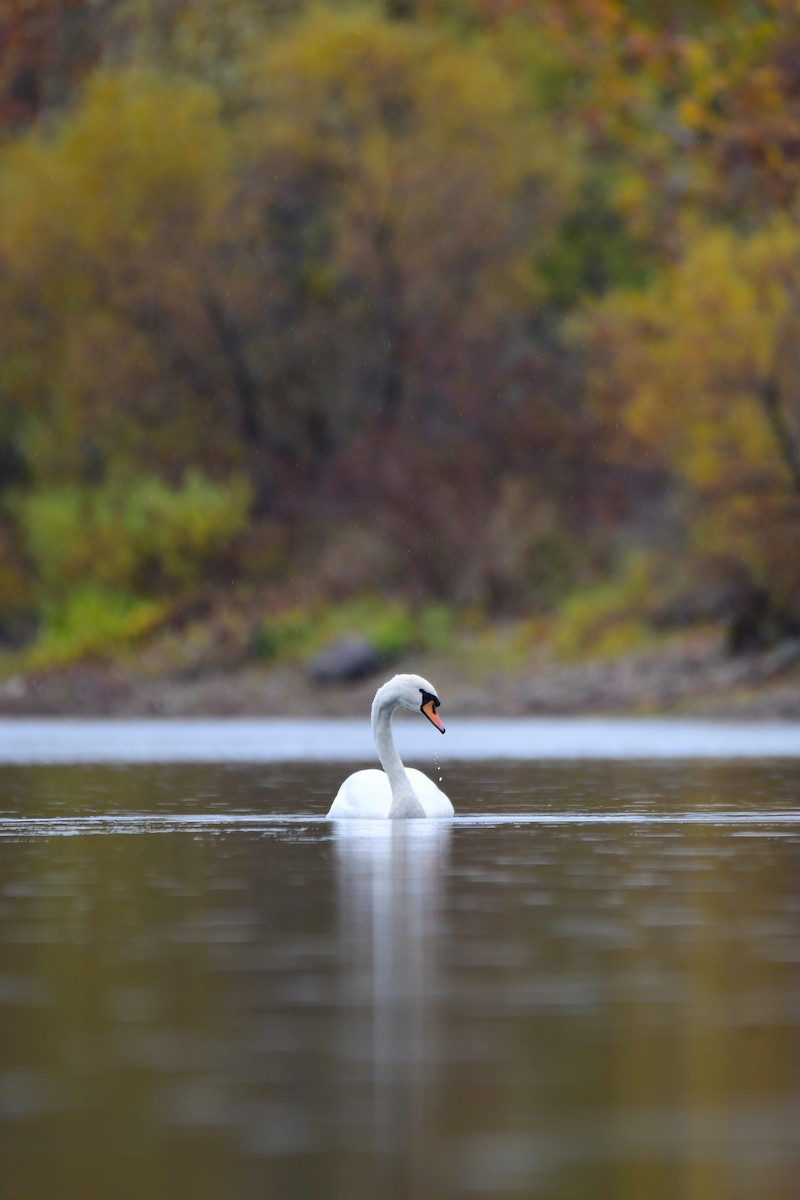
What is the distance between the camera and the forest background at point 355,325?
152 feet

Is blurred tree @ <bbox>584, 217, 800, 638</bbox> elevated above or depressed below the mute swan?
above

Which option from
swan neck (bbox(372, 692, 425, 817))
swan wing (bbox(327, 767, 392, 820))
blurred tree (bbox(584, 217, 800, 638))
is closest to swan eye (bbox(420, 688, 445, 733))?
swan neck (bbox(372, 692, 425, 817))

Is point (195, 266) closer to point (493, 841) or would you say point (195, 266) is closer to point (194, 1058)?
point (493, 841)

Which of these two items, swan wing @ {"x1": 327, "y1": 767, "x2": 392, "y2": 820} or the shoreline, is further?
the shoreline

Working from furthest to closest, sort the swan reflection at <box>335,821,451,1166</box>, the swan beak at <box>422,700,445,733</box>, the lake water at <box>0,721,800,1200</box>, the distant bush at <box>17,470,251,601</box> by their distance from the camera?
the distant bush at <box>17,470,251,601</box>, the swan beak at <box>422,700,445,733</box>, the swan reflection at <box>335,821,451,1166</box>, the lake water at <box>0,721,800,1200</box>

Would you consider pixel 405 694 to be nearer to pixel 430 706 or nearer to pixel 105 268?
pixel 430 706

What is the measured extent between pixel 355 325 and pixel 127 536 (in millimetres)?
5647

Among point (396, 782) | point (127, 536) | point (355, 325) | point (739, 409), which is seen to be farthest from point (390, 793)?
point (355, 325)

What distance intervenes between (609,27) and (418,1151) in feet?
144

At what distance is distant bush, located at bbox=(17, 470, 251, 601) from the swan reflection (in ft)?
102

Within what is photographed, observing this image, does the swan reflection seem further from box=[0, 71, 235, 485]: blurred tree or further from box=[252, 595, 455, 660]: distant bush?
box=[0, 71, 235, 485]: blurred tree

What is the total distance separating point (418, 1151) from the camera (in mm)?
7398

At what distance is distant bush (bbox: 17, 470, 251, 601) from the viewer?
157 ft

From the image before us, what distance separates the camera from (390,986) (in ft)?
34.2
